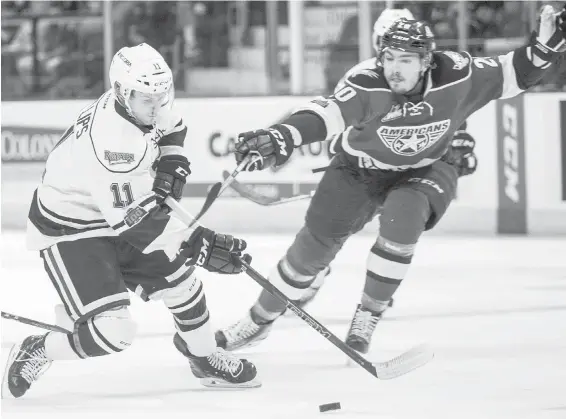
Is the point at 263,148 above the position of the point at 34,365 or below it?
above

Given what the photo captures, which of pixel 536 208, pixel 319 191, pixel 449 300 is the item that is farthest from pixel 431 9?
pixel 319 191

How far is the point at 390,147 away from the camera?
3.64 metres

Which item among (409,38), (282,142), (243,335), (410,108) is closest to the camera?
(282,142)

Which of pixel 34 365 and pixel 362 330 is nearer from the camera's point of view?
pixel 34 365

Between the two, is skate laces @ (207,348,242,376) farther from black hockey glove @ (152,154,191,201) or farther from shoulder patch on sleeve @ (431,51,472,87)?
shoulder patch on sleeve @ (431,51,472,87)

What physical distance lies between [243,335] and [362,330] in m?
0.41

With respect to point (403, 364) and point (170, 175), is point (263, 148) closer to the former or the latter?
point (170, 175)

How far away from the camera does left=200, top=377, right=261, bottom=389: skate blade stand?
11.0ft

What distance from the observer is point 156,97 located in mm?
3062

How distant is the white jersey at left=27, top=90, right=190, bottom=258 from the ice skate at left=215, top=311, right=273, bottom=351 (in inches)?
28.4

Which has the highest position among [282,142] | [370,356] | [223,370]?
[282,142]

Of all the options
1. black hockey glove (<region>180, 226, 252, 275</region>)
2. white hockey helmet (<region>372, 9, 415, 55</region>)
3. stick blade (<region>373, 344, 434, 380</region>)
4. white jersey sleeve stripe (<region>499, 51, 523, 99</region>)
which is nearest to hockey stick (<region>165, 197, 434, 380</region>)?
stick blade (<region>373, 344, 434, 380</region>)

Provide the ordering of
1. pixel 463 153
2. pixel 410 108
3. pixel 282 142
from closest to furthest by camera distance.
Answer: pixel 282 142 → pixel 410 108 → pixel 463 153

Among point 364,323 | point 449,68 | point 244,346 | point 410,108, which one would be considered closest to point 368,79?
point 410,108
